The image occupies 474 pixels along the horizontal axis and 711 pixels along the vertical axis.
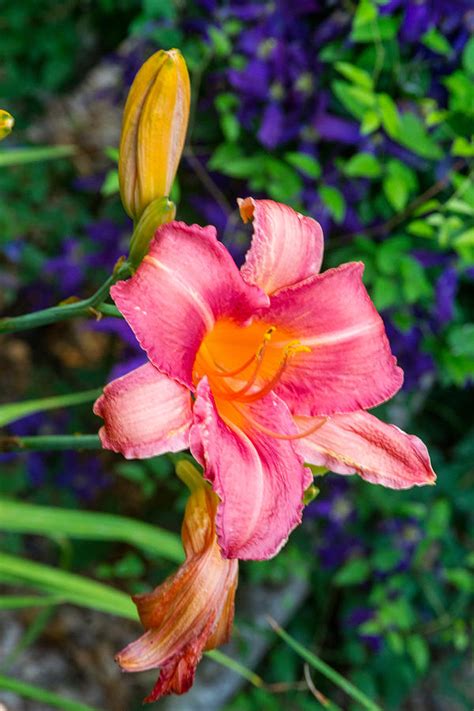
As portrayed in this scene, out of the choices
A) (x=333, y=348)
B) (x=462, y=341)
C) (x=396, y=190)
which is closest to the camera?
(x=333, y=348)

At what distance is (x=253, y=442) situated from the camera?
64 cm

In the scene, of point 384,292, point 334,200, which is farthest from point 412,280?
point 334,200

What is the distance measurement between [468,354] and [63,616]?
1.22 m

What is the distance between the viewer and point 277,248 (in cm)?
68

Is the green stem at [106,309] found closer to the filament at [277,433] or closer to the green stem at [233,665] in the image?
the filament at [277,433]

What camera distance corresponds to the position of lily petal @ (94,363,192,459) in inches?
22.3

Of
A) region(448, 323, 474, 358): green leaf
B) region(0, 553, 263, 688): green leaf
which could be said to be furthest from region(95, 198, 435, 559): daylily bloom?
region(448, 323, 474, 358): green leaf

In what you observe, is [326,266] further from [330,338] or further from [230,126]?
[330,338]

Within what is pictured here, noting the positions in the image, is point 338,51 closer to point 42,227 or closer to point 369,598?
point 42,227

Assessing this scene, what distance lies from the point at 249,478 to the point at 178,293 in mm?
138

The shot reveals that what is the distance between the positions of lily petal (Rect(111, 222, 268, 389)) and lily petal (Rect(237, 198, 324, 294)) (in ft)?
0.15

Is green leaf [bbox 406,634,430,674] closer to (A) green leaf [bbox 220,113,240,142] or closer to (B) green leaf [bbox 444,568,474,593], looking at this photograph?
(B) green leaf [bbox 444,568,474,593]

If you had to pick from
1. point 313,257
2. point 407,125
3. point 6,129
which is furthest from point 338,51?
point 6,129

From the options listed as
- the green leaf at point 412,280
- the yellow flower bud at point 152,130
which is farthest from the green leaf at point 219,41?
the yellow flower bud at point 152,130
